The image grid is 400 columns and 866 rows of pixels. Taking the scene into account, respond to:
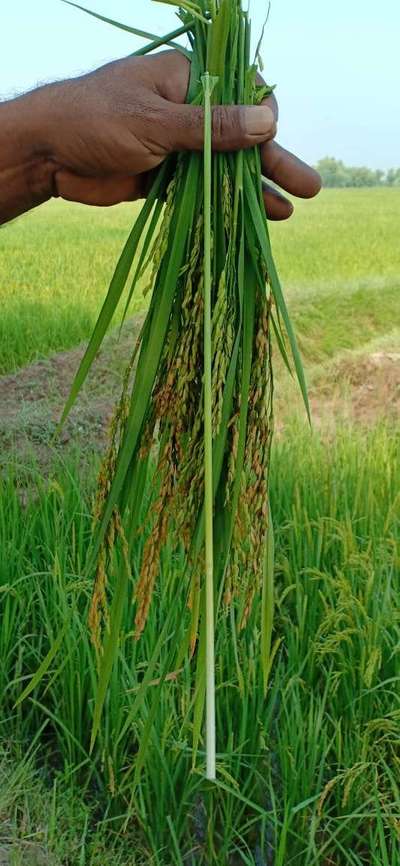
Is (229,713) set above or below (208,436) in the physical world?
below

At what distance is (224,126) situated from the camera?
1.38 meters

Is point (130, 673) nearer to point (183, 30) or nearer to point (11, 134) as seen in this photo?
point (11, 134)

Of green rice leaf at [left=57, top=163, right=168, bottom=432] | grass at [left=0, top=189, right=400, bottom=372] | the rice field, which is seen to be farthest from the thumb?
grass at [left=0, top=189, right=400, bottom=372]

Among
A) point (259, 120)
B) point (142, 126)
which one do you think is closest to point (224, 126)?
point (259, 120)

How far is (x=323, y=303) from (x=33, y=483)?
3.59 meters

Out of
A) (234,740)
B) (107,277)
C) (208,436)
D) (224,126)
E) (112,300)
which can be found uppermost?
(107,277)

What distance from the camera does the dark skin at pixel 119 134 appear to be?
4.69 feet

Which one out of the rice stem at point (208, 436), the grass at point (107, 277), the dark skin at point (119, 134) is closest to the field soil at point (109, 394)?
the grass at point (107, 277)

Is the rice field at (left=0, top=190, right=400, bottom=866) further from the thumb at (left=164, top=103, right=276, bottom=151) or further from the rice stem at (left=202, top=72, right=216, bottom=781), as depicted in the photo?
the thumb at (left=164, top=103, right=276, bottom=151)

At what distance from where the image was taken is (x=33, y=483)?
3150 millimetres

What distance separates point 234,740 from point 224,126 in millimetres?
1170

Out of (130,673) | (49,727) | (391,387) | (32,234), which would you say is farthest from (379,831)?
(32,234)

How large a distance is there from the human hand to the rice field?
686 mm

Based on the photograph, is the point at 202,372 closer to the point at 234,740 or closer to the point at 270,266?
the point at 270,266
